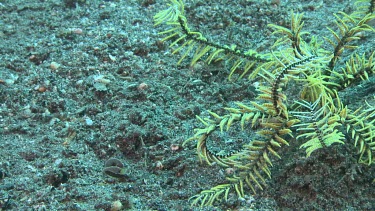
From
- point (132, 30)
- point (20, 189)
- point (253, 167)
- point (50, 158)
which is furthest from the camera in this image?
point (132, 30)

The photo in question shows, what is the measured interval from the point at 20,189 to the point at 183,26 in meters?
0.80

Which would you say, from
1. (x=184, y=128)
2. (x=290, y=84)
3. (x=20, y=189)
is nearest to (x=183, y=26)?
(x=184, y=128)

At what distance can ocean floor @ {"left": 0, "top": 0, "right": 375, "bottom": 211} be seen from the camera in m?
1.54

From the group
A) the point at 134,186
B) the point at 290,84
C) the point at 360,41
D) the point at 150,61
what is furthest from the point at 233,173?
the point at 360,41

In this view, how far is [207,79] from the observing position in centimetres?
218

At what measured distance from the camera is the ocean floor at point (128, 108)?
154 centimetres

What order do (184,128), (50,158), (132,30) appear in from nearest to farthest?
(50,158) → (184,128) → (132,30)

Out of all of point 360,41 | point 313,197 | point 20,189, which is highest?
point 360,41

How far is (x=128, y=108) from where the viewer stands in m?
2.00

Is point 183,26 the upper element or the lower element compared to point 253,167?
upper

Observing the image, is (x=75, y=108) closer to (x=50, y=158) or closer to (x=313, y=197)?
(x=50, y=158)

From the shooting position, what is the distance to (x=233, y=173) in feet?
5.36

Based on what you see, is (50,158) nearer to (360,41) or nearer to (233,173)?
(233,173)

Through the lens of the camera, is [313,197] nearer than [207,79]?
Yes
